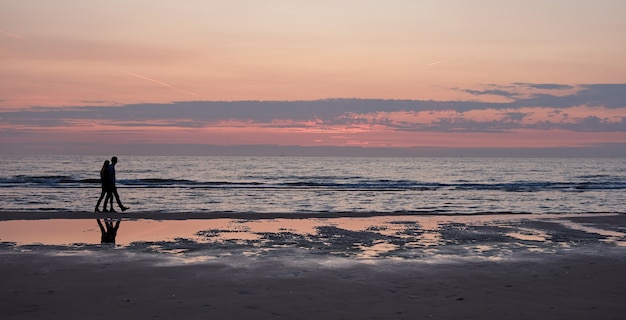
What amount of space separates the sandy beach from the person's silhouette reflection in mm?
1505

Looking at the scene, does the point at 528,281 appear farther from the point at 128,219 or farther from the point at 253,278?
the point at 128,219

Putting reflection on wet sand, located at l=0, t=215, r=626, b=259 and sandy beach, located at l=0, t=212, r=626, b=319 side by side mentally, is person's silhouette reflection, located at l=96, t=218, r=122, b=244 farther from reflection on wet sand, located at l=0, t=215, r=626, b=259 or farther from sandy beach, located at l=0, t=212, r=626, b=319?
sandy beach, located at l=0, t=212, r=626, b=319

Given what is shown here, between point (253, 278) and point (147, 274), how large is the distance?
77.3 inches

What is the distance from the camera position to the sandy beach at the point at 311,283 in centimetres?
840

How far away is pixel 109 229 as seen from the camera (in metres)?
18.3

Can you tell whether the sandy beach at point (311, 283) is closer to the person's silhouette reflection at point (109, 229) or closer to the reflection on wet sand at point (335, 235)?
the reflection on wet sand at point (335, 235)

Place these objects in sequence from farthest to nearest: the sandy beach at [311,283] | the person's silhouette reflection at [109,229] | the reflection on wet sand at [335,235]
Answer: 1. the person's silhouette reflection at [109,229]
2. the reflection on wet sand at [335,235]
3. the sandy beach at [311,283]

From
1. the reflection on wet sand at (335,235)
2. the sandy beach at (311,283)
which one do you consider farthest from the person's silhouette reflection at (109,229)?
the sandy beach at (311,283)

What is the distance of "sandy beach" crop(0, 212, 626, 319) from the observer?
8398 millimetres

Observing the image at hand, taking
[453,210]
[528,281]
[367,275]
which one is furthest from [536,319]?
[453,210]

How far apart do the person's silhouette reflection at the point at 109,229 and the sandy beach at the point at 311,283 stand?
1.51m

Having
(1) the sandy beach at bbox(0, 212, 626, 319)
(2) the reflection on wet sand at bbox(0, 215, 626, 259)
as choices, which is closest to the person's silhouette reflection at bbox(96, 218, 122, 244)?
(2) the reflection on wet sand at bbox(0, 215, 626, 259)

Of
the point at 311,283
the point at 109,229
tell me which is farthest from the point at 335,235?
the point at 311,283

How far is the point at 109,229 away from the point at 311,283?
10208mm
